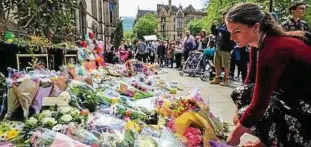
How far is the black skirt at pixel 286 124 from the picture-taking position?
2.37 metres

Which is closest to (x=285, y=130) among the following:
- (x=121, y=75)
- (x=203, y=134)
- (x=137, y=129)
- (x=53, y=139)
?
(x=203, y=134)

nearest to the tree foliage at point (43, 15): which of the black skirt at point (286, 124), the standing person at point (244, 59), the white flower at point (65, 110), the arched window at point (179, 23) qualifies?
the standing person at point (244, 59)

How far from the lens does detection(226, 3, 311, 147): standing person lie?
2.15 m

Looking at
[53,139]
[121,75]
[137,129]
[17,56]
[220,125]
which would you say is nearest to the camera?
[53,139]

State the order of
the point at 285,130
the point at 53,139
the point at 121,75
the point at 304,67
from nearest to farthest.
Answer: the point at 304,67, the point at 285,130, the point at 53,139, the point at 121,75

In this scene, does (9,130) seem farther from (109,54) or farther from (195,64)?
(109,54)

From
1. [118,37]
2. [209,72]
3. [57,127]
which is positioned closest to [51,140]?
[57,127]

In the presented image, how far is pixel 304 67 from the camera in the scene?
222cm

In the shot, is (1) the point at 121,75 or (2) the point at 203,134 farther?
(1) the point at 121,75

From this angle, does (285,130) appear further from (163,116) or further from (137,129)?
(163,116)

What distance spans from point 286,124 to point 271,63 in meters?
0.60

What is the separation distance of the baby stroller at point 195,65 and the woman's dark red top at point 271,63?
8.43 m

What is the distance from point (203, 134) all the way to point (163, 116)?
842 mm

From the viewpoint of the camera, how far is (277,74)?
215 cm
